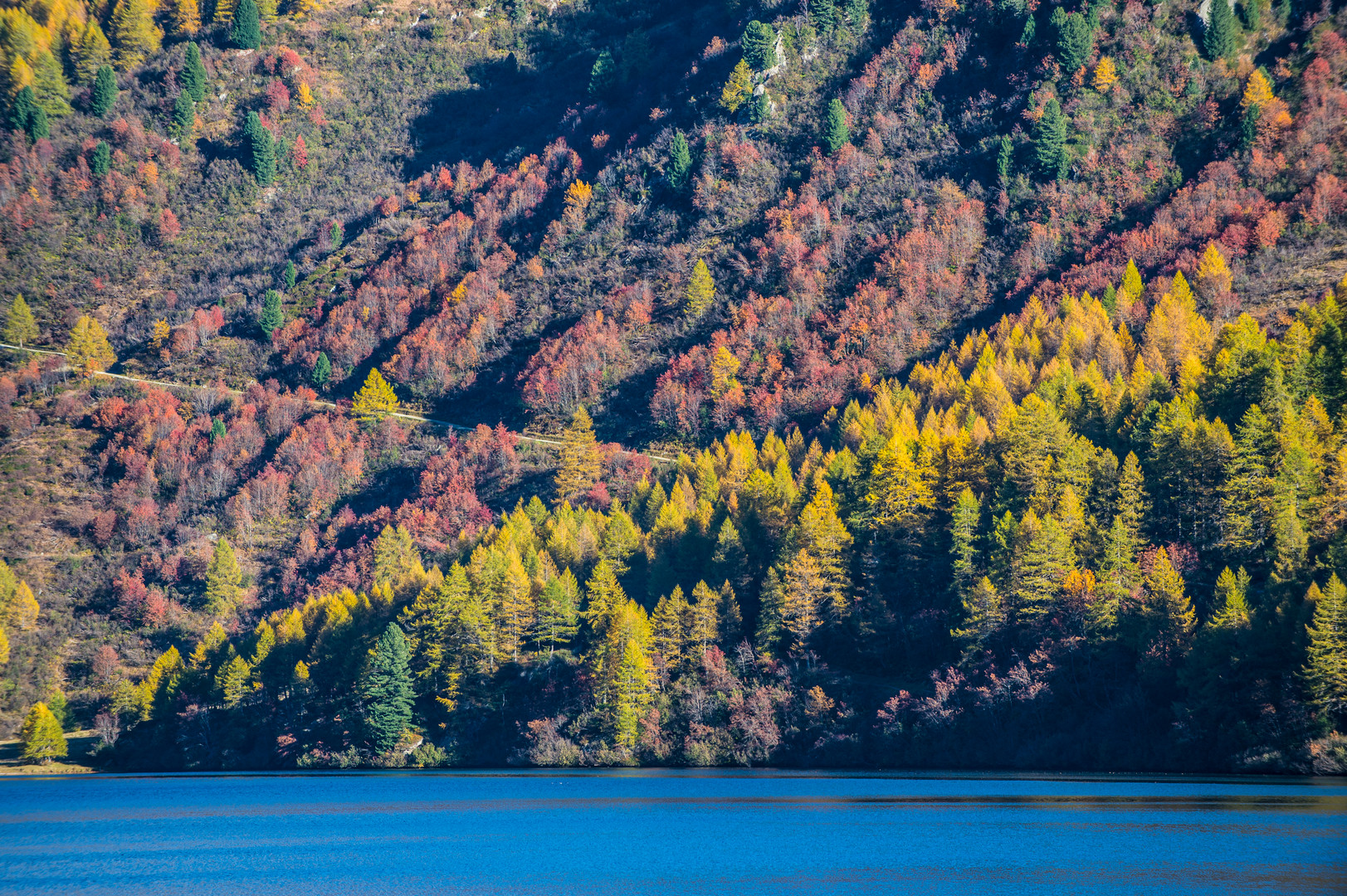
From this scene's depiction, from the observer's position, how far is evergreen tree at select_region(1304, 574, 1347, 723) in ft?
205

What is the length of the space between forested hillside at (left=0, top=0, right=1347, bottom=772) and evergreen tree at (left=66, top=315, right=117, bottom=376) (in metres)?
0.80

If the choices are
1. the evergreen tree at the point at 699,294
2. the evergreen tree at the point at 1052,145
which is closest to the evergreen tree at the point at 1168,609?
the evergreen tree at the point at 699,294

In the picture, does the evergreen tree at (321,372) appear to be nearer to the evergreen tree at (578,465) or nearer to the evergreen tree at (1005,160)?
the evergreen tree at (578,465)

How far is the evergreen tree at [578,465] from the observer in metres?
144

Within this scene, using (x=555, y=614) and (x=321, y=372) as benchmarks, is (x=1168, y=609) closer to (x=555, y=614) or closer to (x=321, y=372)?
(x=555, y=614)

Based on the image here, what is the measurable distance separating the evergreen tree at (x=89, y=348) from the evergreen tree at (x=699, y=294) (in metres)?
91.1

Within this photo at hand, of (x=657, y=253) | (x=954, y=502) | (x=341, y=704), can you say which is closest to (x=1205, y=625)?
(x=954, y=502)

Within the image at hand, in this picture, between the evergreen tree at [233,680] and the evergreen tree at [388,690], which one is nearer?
the evergreen tree at [388,690]

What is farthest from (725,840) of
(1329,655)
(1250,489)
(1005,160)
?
(1005,160)

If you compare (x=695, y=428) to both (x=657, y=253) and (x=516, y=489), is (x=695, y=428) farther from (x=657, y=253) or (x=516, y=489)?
(x=657, y=253)

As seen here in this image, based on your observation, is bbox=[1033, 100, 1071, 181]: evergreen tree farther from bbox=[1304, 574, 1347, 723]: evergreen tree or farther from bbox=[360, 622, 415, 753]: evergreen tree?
bbox=[360, 622, 415, 753]: evergreen tree

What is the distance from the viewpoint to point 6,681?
123m

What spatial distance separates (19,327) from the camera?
190 m

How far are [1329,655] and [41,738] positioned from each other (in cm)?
10521
